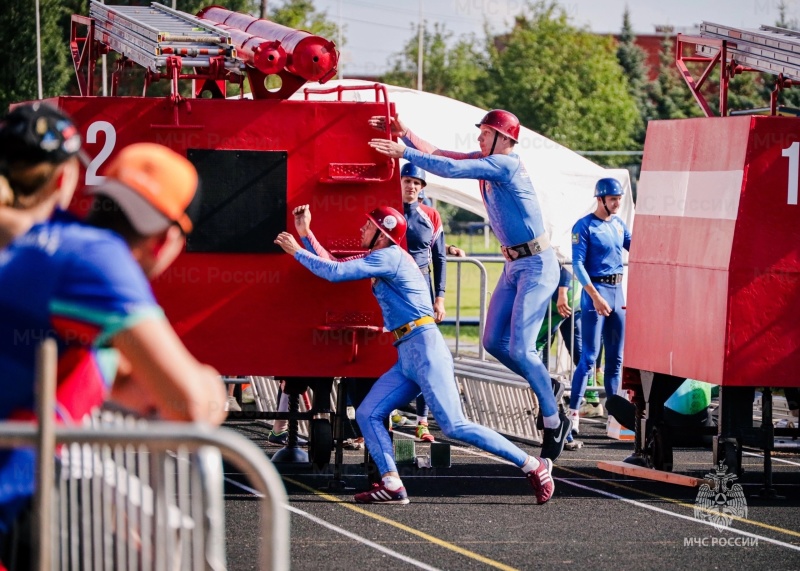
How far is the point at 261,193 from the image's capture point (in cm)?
902

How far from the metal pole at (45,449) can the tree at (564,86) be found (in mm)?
60713

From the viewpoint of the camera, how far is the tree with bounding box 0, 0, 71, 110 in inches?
1303

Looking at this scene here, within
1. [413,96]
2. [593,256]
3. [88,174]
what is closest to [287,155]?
[88,174]

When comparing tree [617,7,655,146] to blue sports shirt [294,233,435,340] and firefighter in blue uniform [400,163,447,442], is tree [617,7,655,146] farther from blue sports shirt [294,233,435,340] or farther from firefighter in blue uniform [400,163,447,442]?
blue sports shirt [294,233,435,340]

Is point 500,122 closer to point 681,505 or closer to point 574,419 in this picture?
point 681,505

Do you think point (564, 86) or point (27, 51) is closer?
point (27, 51)

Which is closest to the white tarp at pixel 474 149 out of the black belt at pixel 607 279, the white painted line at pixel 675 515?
the black belt at pixel 607 279

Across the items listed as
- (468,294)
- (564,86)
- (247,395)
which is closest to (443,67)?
(564,86)

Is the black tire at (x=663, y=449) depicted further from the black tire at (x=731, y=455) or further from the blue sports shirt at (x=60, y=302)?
the blue sports shirt at (x=60, y=302)

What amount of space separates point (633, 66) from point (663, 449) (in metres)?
70.7

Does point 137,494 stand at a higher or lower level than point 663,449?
higher

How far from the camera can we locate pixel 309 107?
29.6 ft

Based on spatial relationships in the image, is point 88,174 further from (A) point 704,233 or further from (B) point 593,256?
(B) point 593,256

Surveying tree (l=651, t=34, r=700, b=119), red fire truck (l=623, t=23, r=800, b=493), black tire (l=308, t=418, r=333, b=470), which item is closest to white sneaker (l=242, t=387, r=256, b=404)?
black tire (l=308, t=418, r=333, b=470)
